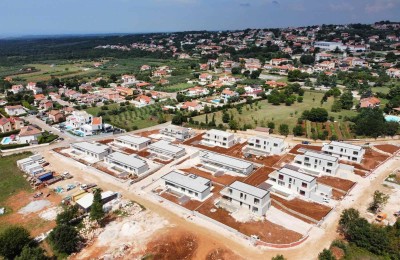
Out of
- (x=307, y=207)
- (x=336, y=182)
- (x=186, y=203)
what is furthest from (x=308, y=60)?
(x=186, y=203)

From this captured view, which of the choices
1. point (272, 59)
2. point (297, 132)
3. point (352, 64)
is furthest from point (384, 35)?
point (297, 132)

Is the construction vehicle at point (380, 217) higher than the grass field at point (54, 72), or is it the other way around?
the grass field at point (54, 72)

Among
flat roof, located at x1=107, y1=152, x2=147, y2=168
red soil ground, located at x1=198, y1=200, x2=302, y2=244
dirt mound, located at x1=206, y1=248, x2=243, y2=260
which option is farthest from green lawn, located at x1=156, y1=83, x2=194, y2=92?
dirt mound, located at x1=206, y1=248, x2=243, y2=260

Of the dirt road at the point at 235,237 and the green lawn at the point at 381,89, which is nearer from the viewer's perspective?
the dirt road at the point at 235,237

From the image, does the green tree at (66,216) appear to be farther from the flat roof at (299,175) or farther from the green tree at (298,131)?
the green tree at (298,131)

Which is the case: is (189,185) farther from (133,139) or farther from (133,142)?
(133,139)

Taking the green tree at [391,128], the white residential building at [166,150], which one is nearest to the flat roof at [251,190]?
the white residential building at [166,150]

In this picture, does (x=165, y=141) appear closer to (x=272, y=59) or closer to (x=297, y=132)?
(x=297, y=132)
